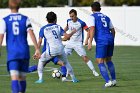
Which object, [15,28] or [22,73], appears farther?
[22,73]

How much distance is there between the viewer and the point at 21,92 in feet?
41.2

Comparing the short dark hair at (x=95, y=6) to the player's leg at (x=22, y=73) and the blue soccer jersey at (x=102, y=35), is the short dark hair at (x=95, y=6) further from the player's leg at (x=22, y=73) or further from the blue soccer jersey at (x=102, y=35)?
the player's leg at (x=22, y=73)

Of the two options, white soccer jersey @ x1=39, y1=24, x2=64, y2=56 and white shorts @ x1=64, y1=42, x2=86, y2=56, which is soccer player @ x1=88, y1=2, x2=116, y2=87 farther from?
white shorts @ x1=64, y1=42, x2=86, y2=56

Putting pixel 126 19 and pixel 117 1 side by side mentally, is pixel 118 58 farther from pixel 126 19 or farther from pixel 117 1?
pixel 117 1

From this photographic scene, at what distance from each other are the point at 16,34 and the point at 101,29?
4.70m

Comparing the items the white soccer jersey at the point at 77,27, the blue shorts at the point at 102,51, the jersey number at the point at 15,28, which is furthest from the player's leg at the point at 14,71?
the white soccer jersey at the point at 77,27

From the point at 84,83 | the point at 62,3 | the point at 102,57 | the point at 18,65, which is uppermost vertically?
the point at 18,65

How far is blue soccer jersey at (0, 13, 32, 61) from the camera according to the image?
12.5 meters

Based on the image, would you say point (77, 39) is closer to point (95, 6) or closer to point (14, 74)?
point (95, 6)

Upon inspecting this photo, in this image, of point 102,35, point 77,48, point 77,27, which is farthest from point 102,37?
point 77,48

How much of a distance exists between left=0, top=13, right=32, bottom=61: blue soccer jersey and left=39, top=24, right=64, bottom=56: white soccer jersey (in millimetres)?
4507

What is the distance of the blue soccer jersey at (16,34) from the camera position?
1245 cm

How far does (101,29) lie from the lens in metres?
16.8

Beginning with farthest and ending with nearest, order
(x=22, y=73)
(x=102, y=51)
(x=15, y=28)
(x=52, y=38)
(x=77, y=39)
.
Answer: (x=77, y=39) < (x=52, y=38) < (x=102, y=51) < (x=22, y=73) < (x=15, y=28)
